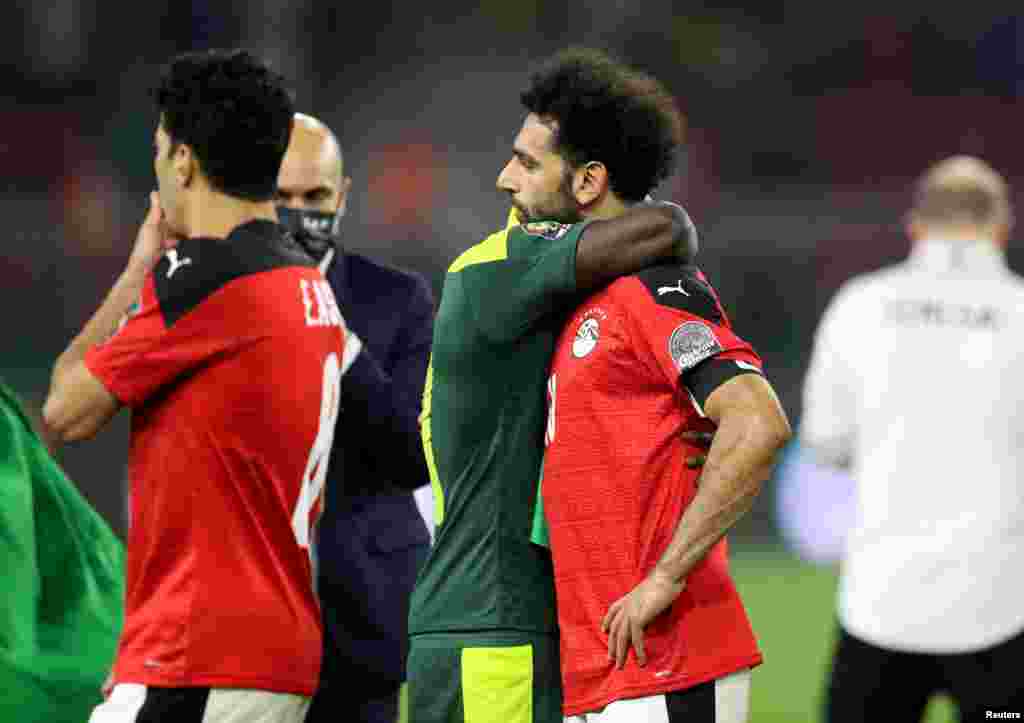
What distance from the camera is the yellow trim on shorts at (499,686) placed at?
3082mm

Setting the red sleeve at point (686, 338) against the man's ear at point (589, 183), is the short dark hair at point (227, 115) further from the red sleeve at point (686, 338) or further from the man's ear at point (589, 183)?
the red sleeve at point (686, 338)

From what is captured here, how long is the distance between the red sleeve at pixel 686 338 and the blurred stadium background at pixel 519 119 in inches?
419

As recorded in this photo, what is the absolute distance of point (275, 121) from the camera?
3.32m

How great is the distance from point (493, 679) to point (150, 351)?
2.98 ft

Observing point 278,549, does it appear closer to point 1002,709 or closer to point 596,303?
point 596,303

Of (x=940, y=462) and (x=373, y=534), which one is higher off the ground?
(x=940, y=462)

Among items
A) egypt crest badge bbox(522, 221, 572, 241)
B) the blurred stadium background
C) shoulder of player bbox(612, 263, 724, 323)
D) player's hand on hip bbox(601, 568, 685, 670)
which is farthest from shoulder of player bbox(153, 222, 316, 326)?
the blurred stadium background

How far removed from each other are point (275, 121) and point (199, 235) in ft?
0.92

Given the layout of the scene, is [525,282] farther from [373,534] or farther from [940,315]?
[940,315]

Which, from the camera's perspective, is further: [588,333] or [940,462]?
[940,462]

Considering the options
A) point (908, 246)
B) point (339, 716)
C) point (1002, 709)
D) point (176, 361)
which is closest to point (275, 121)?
point (176, 361)

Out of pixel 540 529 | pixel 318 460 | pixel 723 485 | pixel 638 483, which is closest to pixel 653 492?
pixel 638 483

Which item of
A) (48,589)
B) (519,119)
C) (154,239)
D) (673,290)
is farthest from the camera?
(519,119)

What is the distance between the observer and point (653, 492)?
300 cm
